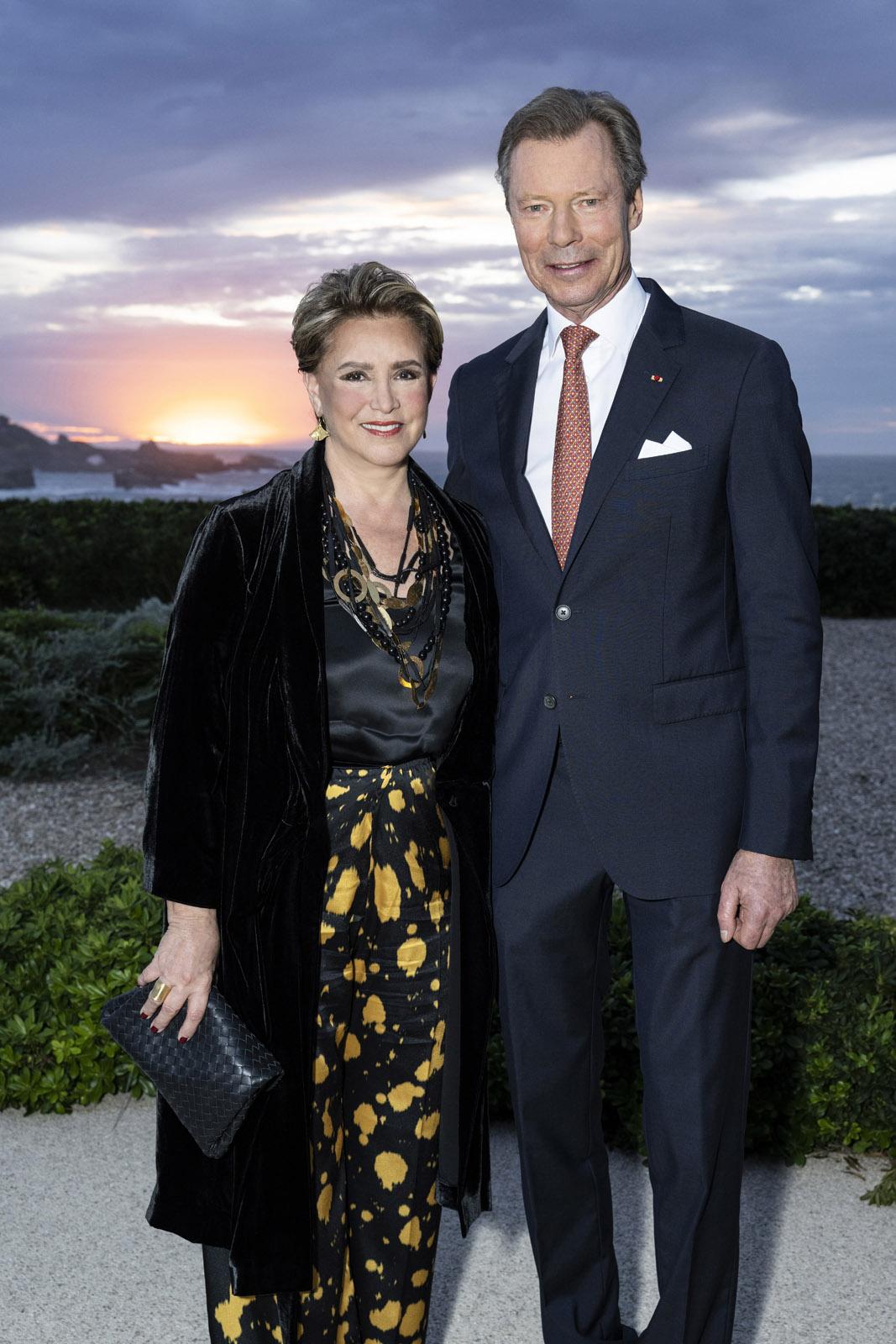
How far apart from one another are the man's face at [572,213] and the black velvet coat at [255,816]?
68 centimetres

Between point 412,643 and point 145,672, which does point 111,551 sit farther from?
point 412,643

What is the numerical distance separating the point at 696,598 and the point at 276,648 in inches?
34.1

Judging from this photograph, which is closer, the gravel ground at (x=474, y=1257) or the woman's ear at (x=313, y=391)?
the woman's ear at (x=313, y=391)

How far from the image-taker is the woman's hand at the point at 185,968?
2582mm

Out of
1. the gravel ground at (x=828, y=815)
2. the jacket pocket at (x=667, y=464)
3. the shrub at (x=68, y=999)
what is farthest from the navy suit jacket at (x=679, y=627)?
the gravel ground at (x=828, y=815)

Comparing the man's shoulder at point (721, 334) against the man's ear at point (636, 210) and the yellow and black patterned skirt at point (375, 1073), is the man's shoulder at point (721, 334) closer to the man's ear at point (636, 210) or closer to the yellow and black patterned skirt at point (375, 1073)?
the man's ear at point (636, 210)

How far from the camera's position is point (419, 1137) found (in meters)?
2.78

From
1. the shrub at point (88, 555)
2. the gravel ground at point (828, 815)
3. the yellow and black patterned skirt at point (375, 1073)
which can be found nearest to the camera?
the yellow and black patterned skirt at point (375, 1073)

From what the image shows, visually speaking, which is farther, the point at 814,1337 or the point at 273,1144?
the point at 814,1337

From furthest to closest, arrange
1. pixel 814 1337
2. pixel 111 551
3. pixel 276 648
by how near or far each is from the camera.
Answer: pixel 111 551
pixel 814 1337
pixel 276 648

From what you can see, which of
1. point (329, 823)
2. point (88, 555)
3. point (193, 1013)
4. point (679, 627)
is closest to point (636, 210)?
point (679, 627)

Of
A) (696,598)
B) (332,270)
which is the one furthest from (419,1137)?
(332,270)

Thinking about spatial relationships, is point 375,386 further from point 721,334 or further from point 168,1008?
point 168,1008

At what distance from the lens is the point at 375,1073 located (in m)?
2.75
